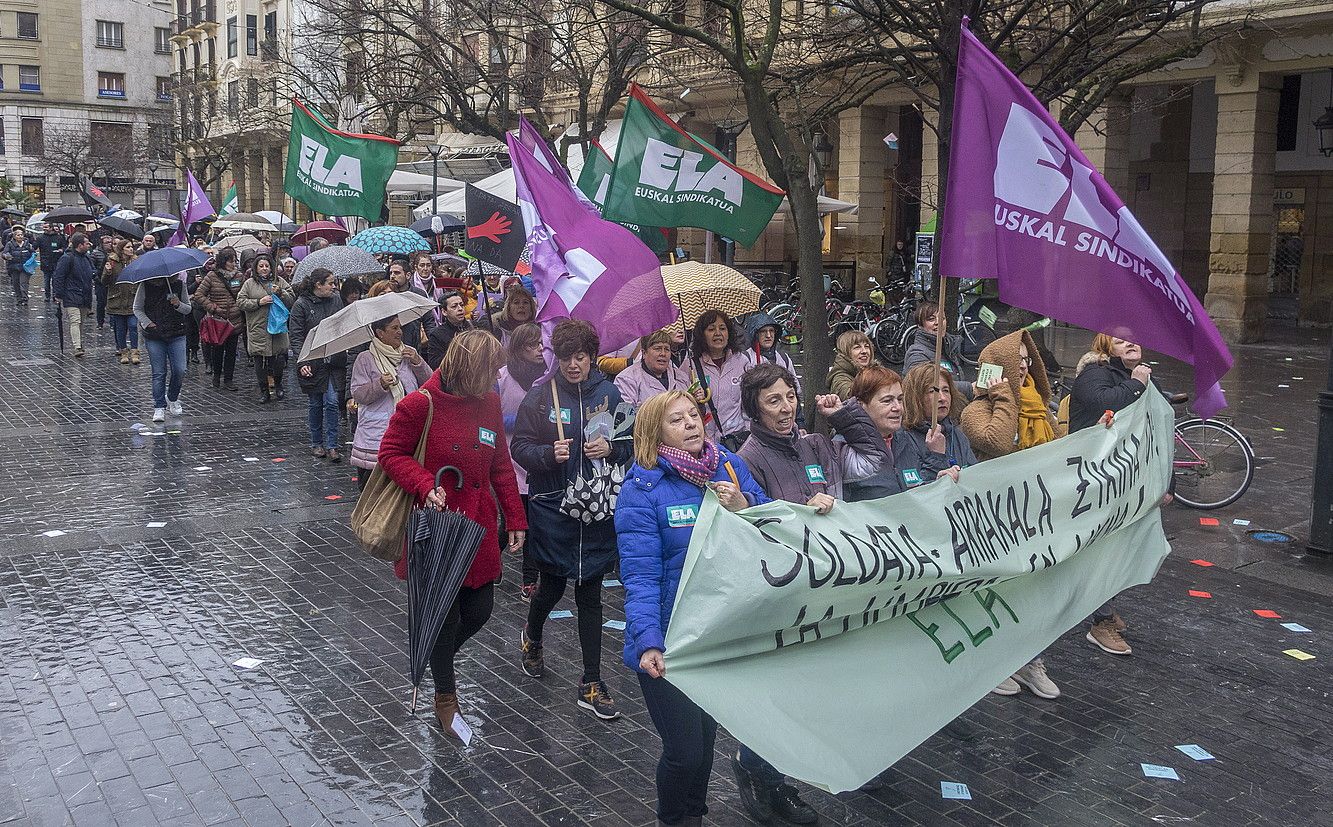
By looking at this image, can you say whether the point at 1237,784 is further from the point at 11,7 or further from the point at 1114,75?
the point at 11,7

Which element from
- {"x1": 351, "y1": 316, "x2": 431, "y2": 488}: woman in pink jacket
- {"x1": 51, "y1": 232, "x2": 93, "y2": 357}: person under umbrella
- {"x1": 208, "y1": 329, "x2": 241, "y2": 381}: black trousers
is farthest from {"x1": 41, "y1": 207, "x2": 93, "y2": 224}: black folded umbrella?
{"x1": 351, "y1": 316, "x2": 431, "y2": 488}: woman in pink jacket

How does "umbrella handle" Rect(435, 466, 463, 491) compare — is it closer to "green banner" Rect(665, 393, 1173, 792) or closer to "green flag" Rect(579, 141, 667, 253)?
"green banner" Rect(665, 393, 1173, 792)

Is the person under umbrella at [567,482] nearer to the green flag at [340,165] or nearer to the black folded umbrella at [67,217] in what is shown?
the green flag at [340,165]

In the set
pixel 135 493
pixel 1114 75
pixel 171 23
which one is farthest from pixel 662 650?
pixel 171 23

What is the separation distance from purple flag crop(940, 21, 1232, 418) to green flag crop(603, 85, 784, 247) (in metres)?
3.71

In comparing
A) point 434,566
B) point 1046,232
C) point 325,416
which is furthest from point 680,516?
point 325,416

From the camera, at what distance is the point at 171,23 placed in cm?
7719

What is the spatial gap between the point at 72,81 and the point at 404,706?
84264 mm

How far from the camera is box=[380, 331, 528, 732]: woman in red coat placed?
17.9 feet

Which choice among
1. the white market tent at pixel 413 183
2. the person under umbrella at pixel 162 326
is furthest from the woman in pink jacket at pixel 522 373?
the white market tent at pixel 413 183

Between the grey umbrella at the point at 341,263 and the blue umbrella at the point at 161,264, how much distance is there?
3.88 ft

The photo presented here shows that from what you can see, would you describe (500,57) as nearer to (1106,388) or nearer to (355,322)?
(355,322)

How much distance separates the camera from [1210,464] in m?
10.1

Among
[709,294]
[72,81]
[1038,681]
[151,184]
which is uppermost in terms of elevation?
[72,81]
